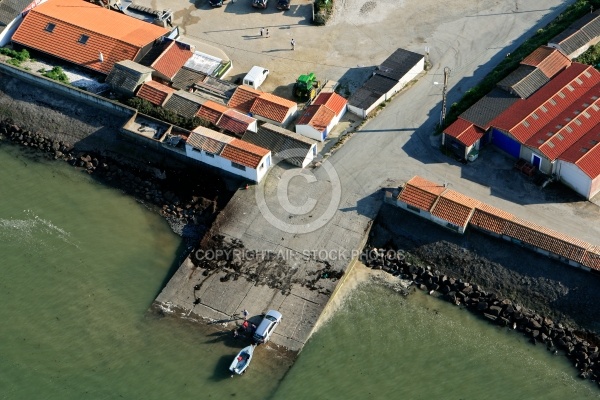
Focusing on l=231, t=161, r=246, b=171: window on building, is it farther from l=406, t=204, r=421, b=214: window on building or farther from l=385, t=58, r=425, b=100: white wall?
l=385, t=58, r=425, b=100: white wall

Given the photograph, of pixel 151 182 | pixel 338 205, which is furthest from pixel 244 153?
pixel 151 182

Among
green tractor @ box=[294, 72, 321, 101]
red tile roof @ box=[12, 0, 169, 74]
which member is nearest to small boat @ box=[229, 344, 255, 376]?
green tractor @ box=[294, 72, 321, 101]

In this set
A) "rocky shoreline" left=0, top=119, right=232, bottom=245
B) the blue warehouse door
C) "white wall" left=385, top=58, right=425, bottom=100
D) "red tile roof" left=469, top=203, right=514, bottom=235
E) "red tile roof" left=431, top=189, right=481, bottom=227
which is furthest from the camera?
"white wall" left=385, top=58, right=425, bottom=100

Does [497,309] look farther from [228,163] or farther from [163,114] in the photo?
[163,114]

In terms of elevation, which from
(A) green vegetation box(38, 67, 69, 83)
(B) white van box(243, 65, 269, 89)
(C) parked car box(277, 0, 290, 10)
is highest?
(C) parked car box(277, 0, 290, 10)

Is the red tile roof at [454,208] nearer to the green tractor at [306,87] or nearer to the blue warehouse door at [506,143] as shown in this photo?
the blue warehouse door at [506,143]

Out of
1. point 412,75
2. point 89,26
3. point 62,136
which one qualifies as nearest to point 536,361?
point 412,75

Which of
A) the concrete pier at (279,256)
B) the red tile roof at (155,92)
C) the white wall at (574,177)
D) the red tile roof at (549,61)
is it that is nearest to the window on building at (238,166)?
the concrete pier at (279,256)

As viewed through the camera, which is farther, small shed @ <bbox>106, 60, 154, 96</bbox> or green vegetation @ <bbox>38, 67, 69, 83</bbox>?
A: green vegetation @ <bbox>38, 67, 69, 83</bbox>
